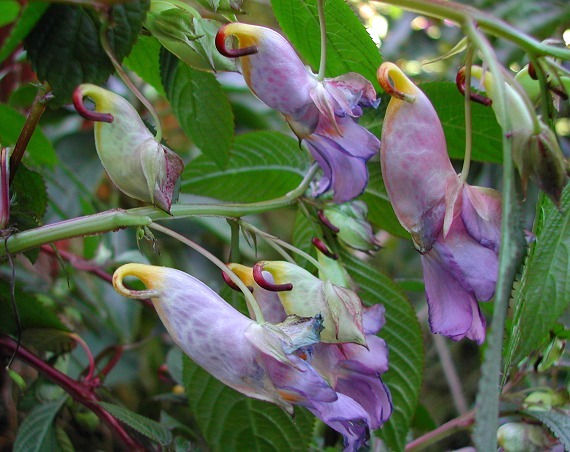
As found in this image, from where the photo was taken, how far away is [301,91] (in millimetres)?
404

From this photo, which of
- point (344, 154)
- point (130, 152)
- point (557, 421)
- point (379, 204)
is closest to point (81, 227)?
point (130, 152)

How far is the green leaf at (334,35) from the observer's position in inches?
18.3

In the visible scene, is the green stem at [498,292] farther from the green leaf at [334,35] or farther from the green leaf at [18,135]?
the green leaf at [18,135]

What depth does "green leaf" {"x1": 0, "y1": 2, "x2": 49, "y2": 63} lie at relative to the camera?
0.39 meters

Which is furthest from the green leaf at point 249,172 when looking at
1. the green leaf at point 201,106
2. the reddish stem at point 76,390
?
the reddish stem at point 76,390

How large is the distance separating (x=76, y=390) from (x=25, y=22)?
0.28 metres

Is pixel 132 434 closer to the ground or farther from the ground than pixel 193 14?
closer to the ground

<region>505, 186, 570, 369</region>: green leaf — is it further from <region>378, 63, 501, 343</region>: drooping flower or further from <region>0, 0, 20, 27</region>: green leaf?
<region>0, 0, 20, 27</region>: green leaf

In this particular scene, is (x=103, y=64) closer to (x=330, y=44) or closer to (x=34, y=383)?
(x=330, y=44)

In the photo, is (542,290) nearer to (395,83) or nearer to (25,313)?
(395,83)

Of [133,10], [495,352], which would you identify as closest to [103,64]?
[133,10]

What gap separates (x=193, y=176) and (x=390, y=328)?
22cm

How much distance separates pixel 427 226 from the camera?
381mm

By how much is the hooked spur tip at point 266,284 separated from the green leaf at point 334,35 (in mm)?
168
